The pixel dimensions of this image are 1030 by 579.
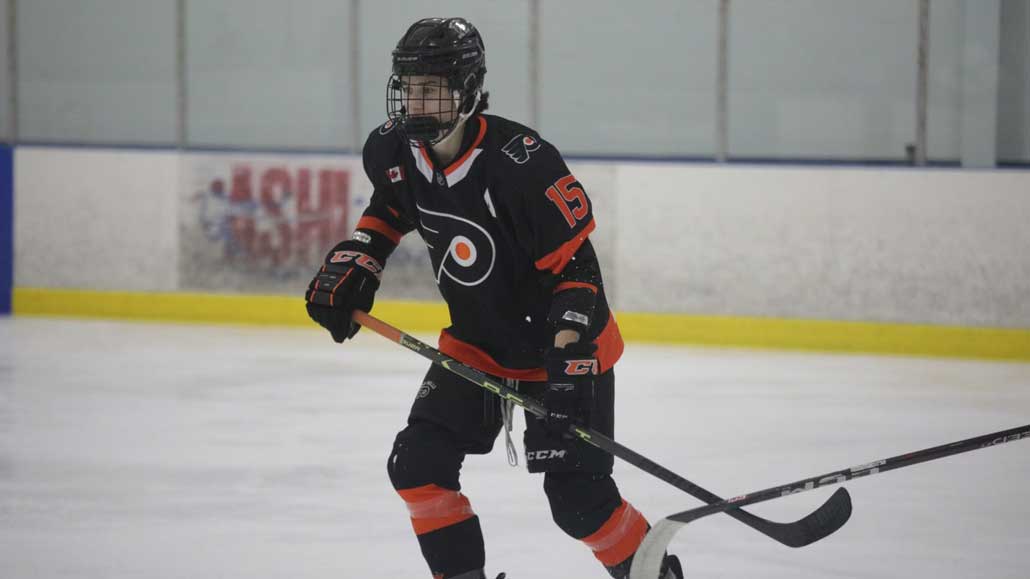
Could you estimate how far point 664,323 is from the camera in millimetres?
7621

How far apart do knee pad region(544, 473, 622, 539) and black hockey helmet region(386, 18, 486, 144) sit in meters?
0.65

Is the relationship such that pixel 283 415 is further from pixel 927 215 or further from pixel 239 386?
pixel 927 215

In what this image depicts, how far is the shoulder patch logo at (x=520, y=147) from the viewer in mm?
2742

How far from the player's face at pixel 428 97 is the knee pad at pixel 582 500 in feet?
2.22

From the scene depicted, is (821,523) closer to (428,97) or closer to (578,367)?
(578,367)

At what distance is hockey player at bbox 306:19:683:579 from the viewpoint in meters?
2.71

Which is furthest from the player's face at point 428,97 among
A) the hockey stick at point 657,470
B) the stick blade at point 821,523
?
the stick blade at point 821,523

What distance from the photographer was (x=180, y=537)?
3.72 meters

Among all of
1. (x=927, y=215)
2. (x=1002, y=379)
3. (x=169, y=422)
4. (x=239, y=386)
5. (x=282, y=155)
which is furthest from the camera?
(x=282, y=155)

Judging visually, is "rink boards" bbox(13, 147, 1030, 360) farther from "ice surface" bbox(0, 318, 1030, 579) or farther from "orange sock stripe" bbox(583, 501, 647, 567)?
"orange sock stripe" bbox(583, 501, 647, 567)

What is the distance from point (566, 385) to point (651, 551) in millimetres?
365

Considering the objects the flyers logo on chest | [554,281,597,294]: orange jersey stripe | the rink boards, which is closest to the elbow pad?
[554,281,597,294]: orange jersey stripe

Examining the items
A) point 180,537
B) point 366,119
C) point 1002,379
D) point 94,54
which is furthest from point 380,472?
point 94,54

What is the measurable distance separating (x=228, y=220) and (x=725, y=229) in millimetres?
2593
